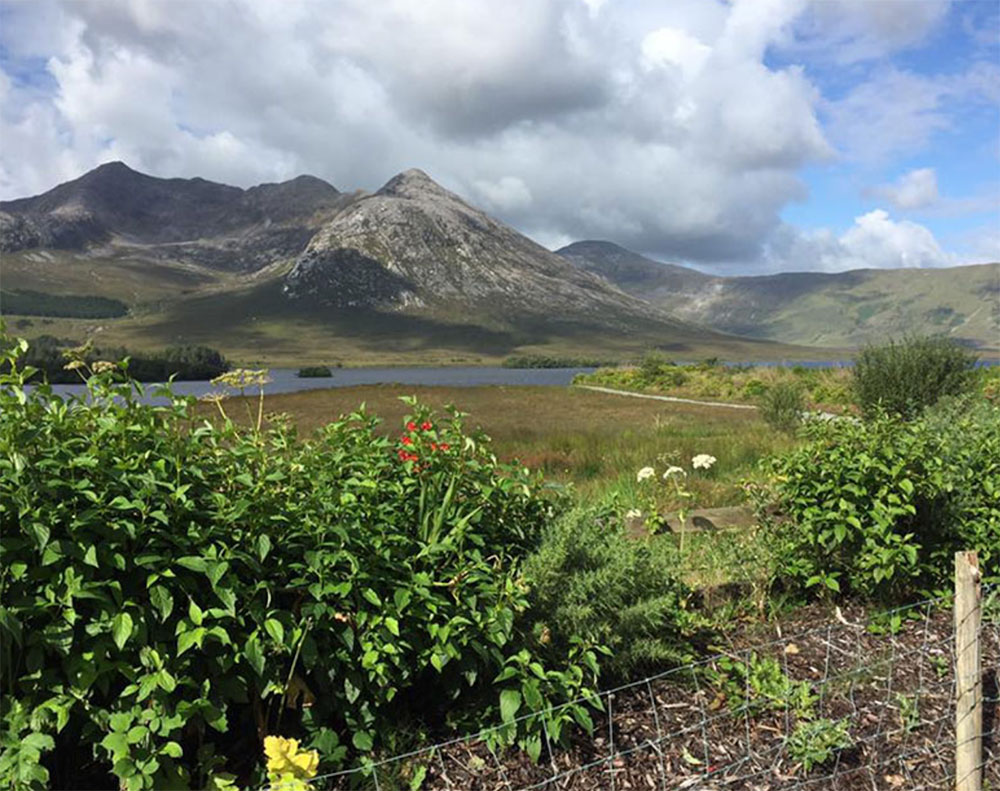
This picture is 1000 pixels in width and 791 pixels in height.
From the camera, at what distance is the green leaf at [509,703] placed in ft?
9.93

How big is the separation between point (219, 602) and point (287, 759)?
0.74 meters

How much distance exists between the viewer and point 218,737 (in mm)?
3246

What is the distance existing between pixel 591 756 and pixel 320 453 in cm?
205

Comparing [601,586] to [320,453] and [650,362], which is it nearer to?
[320,453]

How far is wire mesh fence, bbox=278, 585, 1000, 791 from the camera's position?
3.21 m

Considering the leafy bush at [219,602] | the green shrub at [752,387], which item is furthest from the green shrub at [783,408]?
the green shrub at [752,387]

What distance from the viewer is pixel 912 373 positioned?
15.3 meters

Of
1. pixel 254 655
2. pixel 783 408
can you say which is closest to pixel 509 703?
pixel 254 655

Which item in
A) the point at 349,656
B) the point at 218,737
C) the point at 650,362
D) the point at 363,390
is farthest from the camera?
the point at 650,362

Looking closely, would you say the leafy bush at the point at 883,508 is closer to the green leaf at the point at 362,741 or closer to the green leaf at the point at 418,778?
the green leaf at the point at 418,778

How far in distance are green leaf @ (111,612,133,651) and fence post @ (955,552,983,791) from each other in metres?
3.78

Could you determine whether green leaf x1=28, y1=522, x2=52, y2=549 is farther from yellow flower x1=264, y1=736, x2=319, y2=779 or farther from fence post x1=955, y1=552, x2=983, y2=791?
fence post x1=955, y1=552, x2=983, y2=791

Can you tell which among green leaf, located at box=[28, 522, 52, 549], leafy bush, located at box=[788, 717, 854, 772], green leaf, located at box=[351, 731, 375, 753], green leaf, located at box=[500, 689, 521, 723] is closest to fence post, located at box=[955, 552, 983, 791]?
leafy bush, located at box=[788, 717, 854, 772]

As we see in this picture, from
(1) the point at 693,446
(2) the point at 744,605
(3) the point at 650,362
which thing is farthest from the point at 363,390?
(2) the point at 744,605
